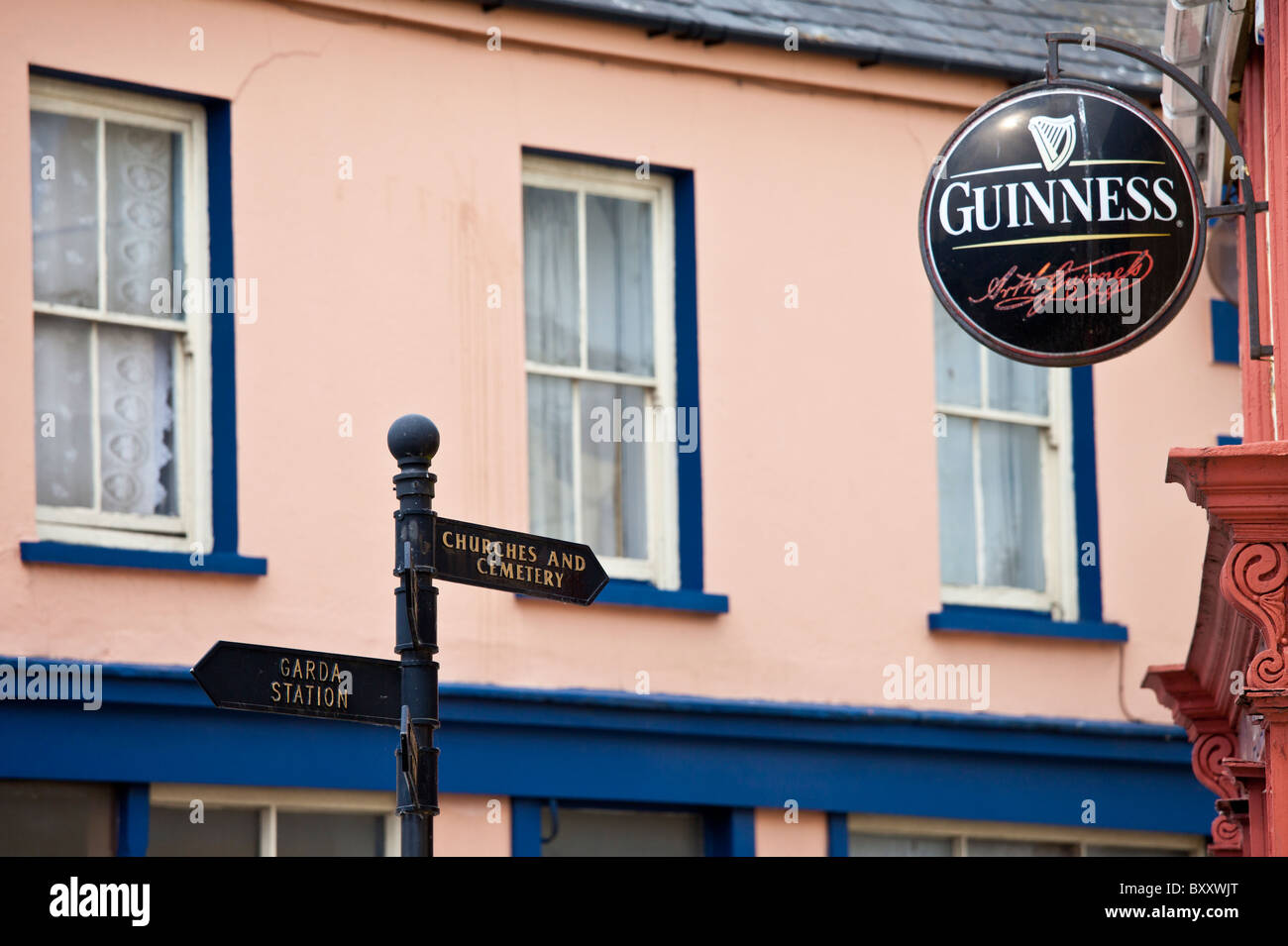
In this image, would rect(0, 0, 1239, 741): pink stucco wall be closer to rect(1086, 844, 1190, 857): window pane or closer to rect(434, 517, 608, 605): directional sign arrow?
rect(1086, 844, 1190, 857): window pane

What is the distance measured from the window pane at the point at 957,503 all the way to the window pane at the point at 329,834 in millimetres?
3761

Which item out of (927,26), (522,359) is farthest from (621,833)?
(927,26)

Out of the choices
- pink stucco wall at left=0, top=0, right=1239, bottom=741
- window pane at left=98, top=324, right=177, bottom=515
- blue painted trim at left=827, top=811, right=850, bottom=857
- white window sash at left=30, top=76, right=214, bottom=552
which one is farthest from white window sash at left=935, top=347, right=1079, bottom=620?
window pane at left=98, top=324, right=177, bottom=515

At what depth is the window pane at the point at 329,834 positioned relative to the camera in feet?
36.6

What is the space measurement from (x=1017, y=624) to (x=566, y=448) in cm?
278

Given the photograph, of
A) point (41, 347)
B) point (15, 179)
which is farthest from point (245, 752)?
point (15, 179)

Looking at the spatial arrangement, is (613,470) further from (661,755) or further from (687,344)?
(661,755)

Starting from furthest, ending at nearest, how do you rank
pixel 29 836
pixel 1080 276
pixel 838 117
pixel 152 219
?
pixel 838 117
pixel 152 219
pixel 29 836
pixel 1080 276

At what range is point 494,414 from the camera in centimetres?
1200

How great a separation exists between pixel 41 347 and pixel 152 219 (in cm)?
87

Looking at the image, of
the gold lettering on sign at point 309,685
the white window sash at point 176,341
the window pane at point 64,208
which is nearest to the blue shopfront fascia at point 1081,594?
the white window sash at point 176,341

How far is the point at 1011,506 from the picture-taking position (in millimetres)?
13617

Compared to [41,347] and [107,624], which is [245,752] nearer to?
[107,624]

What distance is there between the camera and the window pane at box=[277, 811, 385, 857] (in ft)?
36.6
